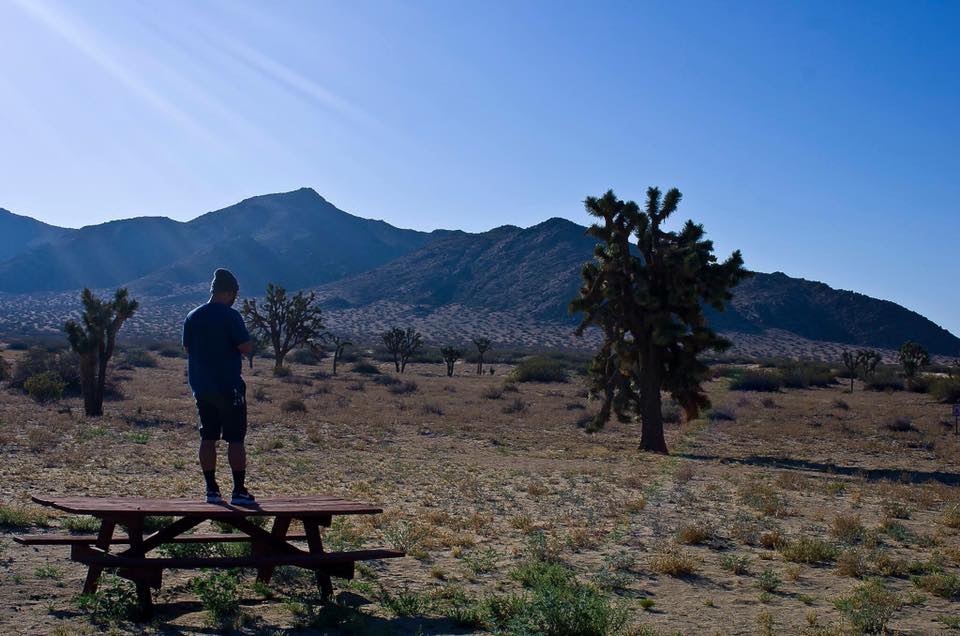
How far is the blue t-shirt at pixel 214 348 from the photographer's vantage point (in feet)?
22.0

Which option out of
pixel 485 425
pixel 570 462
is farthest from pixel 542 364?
pixel 570 462

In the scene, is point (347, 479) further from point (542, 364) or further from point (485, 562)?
point (542, 364)

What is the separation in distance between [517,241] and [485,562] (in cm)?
12763

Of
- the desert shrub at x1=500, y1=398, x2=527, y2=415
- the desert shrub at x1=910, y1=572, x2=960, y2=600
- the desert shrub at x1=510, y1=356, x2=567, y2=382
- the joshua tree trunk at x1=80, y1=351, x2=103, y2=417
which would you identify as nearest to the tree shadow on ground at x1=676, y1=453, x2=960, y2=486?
the desert shrub at x1=910, y1=572, x2=960, y2=600

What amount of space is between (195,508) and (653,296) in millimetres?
17693

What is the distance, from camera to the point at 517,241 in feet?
443

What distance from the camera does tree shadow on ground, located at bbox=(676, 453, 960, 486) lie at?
17.9 m

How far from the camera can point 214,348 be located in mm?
6746

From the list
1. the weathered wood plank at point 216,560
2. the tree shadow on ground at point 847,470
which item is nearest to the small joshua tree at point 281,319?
the tree shadow on ground at point 847,470

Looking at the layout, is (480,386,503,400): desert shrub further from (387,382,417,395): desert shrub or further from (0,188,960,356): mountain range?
(0,188,960,356): mountain range

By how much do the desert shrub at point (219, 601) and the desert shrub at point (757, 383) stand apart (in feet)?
154

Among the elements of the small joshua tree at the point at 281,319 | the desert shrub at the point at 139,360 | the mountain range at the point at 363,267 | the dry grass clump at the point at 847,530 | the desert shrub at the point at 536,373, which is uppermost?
the mountain range at the point at 363,267

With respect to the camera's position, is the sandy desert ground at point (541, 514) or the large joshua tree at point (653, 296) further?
the large joshua tree at point (653, 296)

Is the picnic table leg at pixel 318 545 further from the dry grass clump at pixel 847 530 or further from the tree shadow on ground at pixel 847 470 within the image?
the tree shadow on ground at pixel 847 470
